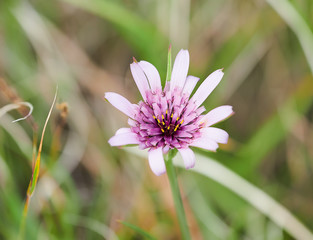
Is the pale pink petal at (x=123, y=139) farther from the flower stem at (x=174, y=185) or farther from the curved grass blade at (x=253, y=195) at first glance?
the curved grass blade at (x=253, y=195)

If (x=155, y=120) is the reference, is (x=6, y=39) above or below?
above

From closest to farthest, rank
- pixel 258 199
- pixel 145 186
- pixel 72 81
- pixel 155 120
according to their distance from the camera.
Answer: pixel 155 120 < pixel 258 199 < pixel 145 186 < pixel 72 81

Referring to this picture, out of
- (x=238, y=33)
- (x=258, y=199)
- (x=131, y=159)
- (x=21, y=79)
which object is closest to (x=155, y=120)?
(x=258, y=199)

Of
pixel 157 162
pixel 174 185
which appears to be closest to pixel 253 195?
pixel 174 185

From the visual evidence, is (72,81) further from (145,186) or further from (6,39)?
(145,186)

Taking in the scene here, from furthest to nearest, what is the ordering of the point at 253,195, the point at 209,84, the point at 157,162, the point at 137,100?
the point at 137,100, the point at 253,195, the point at 209,84, the point at 157,162

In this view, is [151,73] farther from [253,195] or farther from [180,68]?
[253,195]

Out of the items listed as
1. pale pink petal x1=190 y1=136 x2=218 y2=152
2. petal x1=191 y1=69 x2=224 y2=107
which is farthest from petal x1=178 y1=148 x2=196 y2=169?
petal x1=191 y1=69 x2=224 y2=107
